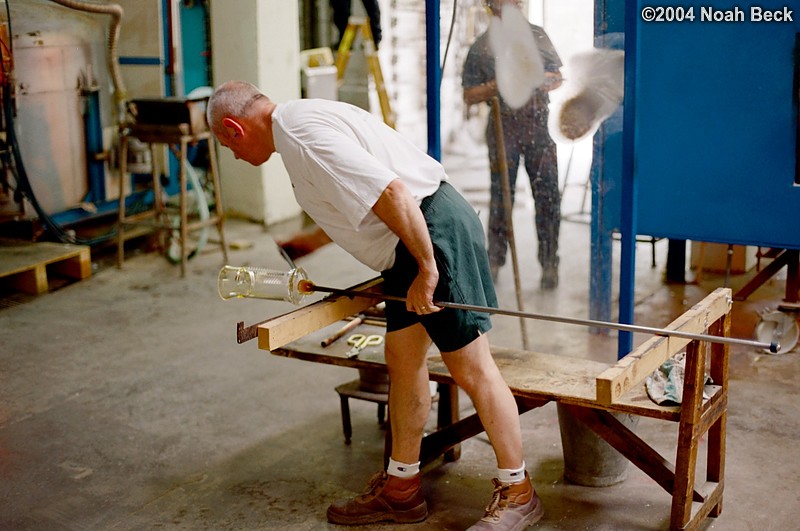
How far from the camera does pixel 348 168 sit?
9.07 feet

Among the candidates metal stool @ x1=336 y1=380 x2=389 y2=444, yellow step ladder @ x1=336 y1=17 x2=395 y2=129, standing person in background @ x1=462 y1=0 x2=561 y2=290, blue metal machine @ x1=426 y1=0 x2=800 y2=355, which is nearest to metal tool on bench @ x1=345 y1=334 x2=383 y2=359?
metal stool @ x1=336 y1=380 x2=389 y2=444

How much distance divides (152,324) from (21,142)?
64.4 inches

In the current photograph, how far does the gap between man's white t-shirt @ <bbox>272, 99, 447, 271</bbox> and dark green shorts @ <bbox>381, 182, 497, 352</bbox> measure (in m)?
0.05

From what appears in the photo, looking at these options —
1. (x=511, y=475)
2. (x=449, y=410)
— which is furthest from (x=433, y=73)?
(x=511, y=475)

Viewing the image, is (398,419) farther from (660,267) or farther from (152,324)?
(660,267)

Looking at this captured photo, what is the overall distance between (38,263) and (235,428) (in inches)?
98.7

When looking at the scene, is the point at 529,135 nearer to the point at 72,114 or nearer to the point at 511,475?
the point at 511,475

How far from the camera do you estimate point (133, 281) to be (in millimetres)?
6363

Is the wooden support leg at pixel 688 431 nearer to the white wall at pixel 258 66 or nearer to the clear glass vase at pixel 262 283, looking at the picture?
the clear glass vase at pixel 262 283

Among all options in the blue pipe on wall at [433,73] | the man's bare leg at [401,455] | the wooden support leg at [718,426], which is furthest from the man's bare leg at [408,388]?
the blue pipe on wall at [433,73]

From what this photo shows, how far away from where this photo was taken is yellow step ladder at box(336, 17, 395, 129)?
321 inches

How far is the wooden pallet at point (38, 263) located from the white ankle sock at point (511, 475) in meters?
3.75

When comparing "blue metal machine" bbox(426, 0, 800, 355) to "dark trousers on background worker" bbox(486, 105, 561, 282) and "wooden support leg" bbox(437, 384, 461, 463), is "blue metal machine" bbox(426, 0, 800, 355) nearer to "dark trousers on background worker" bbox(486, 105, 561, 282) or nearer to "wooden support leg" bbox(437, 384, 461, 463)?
"dark trousers on background worker" bbox(486, 105, 561, 282)

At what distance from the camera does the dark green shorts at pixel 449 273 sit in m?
3.01
